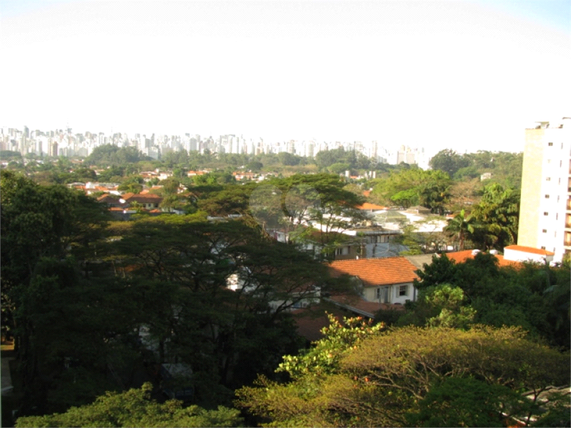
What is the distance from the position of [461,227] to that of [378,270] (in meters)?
5.04

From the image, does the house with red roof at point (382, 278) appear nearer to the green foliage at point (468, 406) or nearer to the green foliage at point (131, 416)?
the green foliage at point (131, 416)

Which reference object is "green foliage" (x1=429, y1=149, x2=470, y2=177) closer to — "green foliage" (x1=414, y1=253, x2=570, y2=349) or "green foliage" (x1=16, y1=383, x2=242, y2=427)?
"green foliage" (x1=414, y1=253, x2=570, y2=349)

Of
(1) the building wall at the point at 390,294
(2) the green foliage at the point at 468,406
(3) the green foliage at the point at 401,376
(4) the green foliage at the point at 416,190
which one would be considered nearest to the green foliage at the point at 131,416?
(3) the green foliage at the point at 401,376

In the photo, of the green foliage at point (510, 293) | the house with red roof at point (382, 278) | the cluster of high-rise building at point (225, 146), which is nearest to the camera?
the green foliage at point (510, 293)

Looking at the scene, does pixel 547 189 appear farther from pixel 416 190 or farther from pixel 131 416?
pixel 131 416

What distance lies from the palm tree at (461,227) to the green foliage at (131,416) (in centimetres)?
1066

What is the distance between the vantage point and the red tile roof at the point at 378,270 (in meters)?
9.00

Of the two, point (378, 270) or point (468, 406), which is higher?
point (468, 406)

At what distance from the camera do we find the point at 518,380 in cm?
401

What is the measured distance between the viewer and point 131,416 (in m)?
3.66

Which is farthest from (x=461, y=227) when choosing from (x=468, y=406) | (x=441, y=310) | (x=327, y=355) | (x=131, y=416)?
(x=131, y=416)

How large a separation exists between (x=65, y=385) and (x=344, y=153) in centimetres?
4113

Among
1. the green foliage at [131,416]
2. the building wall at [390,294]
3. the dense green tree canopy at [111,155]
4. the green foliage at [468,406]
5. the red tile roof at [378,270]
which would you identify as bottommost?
the building wall at [390,294]

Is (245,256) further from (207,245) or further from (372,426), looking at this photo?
(372,426)
